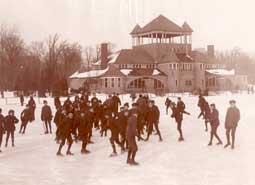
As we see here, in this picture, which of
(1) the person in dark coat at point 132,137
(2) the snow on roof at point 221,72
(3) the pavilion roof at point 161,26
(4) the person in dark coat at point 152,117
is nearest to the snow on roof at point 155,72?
(3) the pavilion roof at point 161,26

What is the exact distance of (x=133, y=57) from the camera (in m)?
74.9

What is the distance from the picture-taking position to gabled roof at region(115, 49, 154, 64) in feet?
242

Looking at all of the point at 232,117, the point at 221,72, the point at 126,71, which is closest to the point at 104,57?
the point at 126,71

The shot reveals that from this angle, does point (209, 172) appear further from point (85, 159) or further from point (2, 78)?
point (2, 78)

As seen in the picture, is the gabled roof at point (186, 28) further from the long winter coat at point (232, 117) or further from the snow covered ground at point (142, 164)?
the long winter coat at point (232, 117)

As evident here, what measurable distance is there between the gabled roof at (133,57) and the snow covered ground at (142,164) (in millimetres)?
52715

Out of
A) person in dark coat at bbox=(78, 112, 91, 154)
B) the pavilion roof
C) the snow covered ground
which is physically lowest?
the snow covered ground

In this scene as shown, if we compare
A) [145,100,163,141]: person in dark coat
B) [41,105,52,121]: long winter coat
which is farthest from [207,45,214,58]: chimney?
[145,100,163,141]: person in dark coat

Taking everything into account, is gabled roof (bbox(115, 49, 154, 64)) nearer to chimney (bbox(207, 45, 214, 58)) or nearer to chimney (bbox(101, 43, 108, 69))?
chimney (bbox(101, 43, 108, 69))

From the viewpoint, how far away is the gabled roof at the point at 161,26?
245 feet

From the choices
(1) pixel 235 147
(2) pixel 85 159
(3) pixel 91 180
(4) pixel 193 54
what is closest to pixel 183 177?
(3) pixel 91 180

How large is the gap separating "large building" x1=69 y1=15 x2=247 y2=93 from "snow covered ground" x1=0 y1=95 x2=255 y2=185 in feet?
159

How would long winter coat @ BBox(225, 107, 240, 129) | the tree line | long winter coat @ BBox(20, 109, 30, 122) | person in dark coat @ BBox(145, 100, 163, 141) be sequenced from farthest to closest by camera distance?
the tree line → long winter coat @ BBox(20, 109, 30, 122) → person in dark coat @ BBox(145, 100, 163, 141) → long winter coat @ BBox(225, 107, 240, 129)

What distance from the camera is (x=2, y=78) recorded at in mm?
79125
